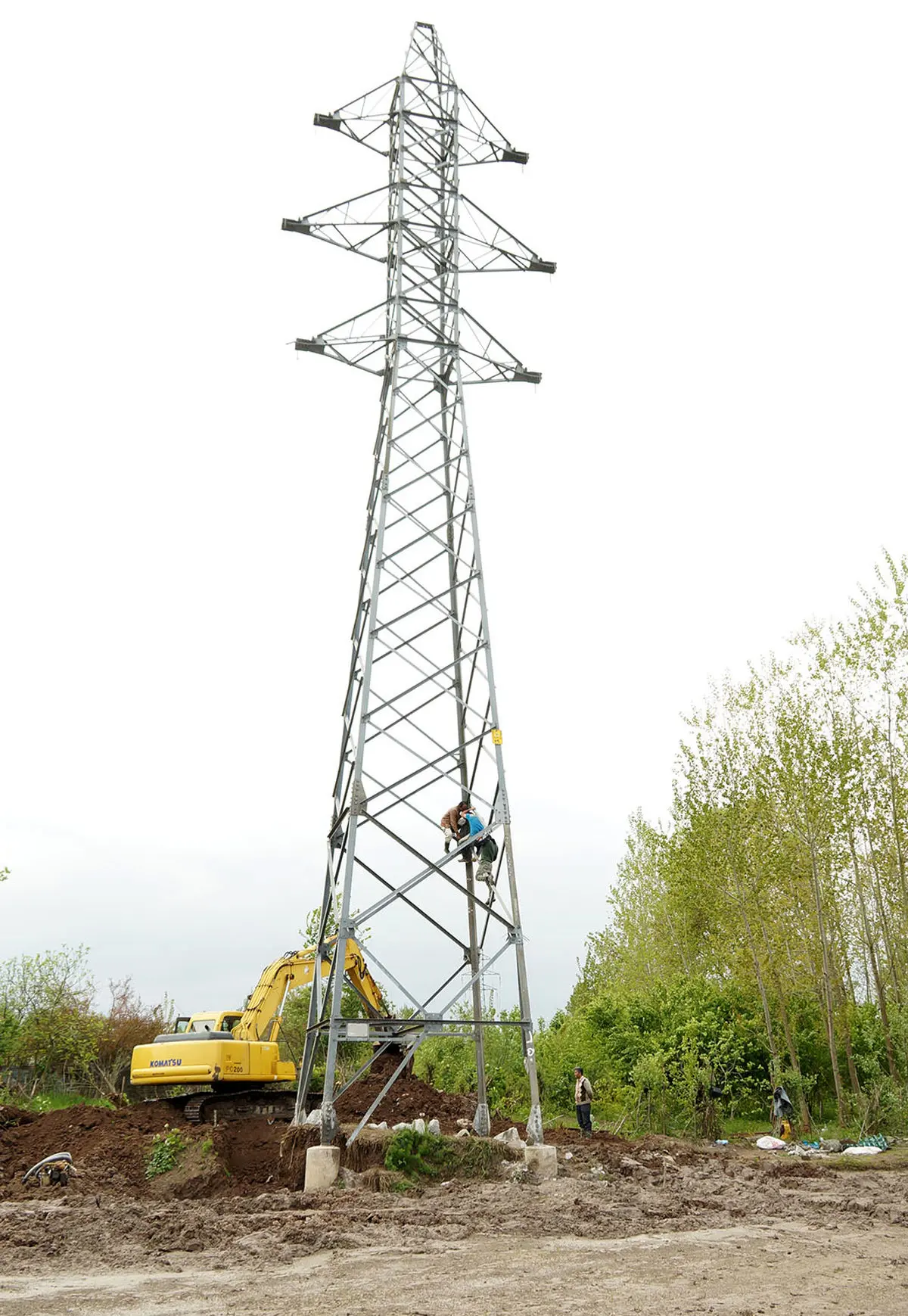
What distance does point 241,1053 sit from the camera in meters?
15.9

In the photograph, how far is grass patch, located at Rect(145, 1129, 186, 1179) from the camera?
14320mm

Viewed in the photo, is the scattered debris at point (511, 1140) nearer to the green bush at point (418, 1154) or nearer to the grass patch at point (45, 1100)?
the green bush at point (418, 1154)

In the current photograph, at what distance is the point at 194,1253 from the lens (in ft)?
27.8

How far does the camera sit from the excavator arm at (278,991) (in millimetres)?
16703

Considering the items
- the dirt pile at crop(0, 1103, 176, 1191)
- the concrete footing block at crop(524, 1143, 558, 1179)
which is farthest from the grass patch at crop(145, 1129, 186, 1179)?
the concrete footing block at crop(524, 1143, 558, 1179)

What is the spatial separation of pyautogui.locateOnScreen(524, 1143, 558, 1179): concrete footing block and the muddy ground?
1.07ft

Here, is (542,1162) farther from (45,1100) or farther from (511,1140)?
(45,1100)

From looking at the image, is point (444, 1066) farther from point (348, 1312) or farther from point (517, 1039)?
point (348, 1312)

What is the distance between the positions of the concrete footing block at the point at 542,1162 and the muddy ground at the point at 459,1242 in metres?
0.33

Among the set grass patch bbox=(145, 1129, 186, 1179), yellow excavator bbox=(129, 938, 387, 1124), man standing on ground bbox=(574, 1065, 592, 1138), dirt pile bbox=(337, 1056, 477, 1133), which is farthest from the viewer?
man standing on ground bbox=(574, 1065, 592, 1138)

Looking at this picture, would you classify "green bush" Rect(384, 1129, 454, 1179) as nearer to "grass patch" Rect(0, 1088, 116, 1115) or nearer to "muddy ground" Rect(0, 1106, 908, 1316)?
"muddy ground" Rect(0, 1106, 908, 1316)

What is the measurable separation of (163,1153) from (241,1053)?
1.83 metres

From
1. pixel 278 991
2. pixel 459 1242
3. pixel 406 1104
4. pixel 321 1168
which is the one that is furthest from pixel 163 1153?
pixel 459 1242

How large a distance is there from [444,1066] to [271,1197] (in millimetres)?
16299
